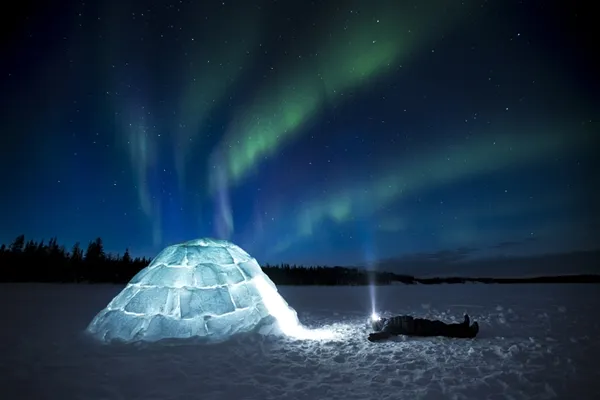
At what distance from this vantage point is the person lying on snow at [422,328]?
866 cm

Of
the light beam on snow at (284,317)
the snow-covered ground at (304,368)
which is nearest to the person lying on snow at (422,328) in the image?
the snow-covered ground at (304,368)

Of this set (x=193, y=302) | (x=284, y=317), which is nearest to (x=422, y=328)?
(x=284, y=317)

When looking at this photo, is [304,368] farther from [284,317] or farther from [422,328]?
[422,328]

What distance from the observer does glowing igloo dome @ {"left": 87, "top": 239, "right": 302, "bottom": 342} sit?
818 centimetres

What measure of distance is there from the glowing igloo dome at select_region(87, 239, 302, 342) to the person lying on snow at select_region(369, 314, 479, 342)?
7.92 ft

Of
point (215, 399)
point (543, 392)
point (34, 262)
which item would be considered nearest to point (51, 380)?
point (215, 399)

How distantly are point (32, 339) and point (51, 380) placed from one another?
4.02m

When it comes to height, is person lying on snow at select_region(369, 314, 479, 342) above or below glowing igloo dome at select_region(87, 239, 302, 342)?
below

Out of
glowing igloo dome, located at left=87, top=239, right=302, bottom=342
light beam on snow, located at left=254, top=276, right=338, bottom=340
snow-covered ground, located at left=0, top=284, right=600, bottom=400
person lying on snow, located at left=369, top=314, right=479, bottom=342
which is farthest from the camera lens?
light beam on snow, located at left=254, top=276, right=338, bottom=340

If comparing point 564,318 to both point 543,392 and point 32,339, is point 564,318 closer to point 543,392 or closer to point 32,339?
point 543,392

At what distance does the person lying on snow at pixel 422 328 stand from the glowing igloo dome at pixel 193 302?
242 cm

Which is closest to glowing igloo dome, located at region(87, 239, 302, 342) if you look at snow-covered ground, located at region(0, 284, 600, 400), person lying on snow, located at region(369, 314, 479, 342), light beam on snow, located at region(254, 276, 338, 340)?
light beam on snow, located at region(254, 276, 338, 340)

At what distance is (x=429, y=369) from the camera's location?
589 cm

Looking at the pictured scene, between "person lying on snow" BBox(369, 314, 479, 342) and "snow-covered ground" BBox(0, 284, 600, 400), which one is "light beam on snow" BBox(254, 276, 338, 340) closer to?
"snow-covered ground" BBox(0, 284, 600, 400)
